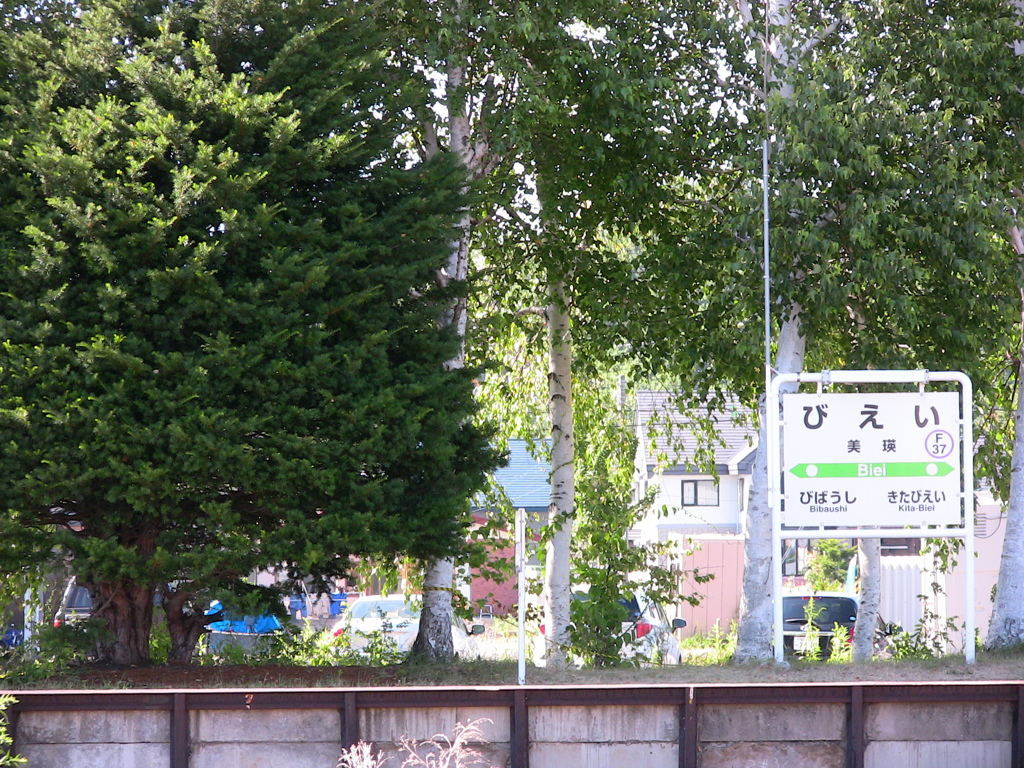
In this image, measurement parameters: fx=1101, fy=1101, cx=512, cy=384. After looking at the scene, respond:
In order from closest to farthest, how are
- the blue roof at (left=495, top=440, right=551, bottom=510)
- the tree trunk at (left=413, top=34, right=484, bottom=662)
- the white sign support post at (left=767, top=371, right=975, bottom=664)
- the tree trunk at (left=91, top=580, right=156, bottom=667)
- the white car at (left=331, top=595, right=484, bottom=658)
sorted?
the tree trunk at (left=91, top=580, right=156, bottom=667)
the white sign support post at (left=767, top=371, right=975, bottom=664)
the tree trunk at (left=413, top=34, right=484, bottom=662)
the white car at (left=331, top=595, right=484, bottom=658)
the blue roof at (left=495, top=440, right=551, bottom=510)

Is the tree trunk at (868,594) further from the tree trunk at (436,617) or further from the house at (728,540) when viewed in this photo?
the tree trunk at (436,617)

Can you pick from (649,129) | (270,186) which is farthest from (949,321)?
(270,186)

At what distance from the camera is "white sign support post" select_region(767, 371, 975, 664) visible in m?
9.70

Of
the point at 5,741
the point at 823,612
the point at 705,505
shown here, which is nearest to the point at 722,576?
the point at 823,612

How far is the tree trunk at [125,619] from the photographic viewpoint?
31.4 feet

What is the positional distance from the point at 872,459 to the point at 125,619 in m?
6.74

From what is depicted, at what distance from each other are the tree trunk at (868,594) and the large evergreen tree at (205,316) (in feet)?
21.9

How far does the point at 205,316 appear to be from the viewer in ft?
29.5

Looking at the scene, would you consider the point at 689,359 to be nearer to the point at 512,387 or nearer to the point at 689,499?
the point at 512,387

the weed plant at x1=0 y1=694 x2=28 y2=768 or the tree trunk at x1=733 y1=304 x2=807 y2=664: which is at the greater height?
the tree trunk at x1=733 y1=304 x2=807 y2=664

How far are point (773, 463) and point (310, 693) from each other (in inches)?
174

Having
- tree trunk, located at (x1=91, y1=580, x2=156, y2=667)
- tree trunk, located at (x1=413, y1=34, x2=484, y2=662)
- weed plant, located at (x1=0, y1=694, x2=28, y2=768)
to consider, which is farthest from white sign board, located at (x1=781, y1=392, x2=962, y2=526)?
weed plant, located at (x1=0, y1=694, x2=28, y2=768)

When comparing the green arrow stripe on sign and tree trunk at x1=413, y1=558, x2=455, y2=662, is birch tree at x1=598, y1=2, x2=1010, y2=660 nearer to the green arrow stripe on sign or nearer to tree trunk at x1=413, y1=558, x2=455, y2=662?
the green arrow stripe on sign

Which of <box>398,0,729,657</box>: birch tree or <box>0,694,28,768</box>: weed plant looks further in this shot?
<box>398,0,729,657</box>: birch tree
